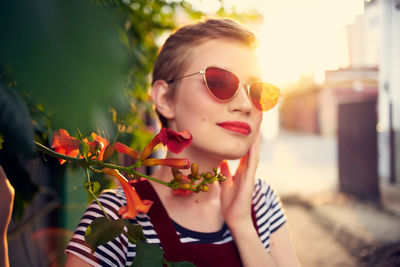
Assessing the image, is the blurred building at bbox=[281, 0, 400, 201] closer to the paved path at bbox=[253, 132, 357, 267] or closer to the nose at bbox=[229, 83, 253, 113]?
the paved path at bbox=[253, 132, 357, 267]

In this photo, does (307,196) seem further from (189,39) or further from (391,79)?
(189,39)

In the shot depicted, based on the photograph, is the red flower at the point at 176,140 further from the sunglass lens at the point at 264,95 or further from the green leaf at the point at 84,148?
the sunglass lens at the point at 264,95

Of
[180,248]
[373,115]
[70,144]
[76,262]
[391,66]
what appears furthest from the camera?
A: [391,66]

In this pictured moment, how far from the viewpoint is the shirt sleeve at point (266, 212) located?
1.23 meters

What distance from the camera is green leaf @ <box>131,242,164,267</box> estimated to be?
0.51 metres

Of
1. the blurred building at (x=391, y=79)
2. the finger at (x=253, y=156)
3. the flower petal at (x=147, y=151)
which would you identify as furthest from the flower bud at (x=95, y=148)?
the blurred building at (x=391, y=79)

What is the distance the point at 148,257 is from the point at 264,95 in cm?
82

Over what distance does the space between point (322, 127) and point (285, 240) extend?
66.7ft

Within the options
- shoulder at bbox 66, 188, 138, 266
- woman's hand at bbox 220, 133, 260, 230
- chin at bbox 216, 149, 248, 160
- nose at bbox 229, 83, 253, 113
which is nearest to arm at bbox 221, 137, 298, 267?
woman's hand at bbox 220, 133, 260, 230

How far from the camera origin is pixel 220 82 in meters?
1.07

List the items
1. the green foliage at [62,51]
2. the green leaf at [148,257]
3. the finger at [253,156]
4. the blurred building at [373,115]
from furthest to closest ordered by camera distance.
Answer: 1. the blurred building at [373,115]
2. the finger at [253,156]
3. the green leaf at [148,257]
4. the green foliage at [62,51]

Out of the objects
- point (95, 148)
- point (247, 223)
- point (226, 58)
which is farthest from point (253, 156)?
point (95, 148)

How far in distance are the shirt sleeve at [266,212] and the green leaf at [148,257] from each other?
776 millimetres

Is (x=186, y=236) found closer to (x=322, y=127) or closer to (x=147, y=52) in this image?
(x=147, y=52)
